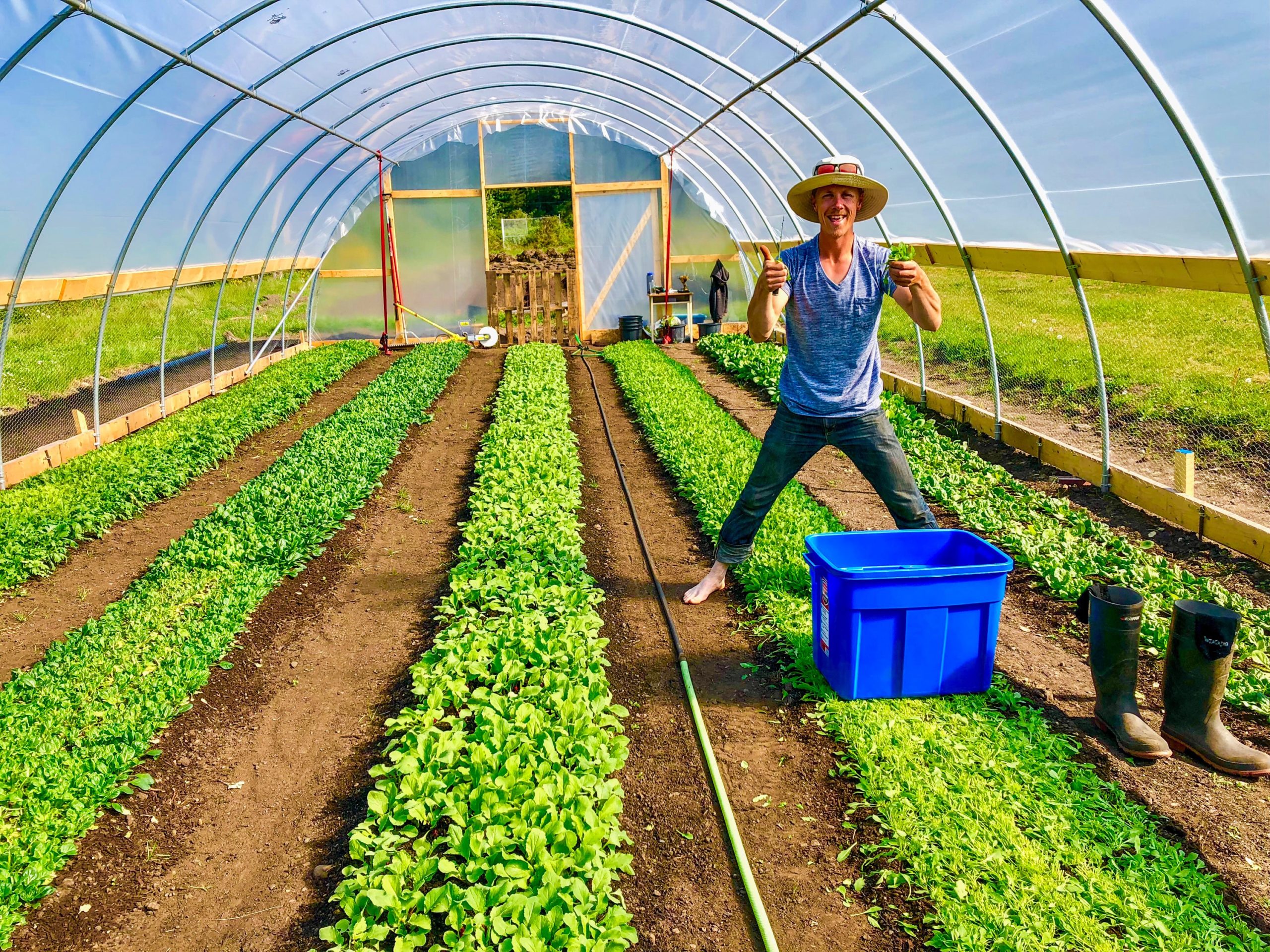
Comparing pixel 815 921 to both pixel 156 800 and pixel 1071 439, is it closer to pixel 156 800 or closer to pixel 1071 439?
pixel 156 800

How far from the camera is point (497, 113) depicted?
17.4 m

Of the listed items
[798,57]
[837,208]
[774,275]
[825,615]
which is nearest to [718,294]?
[798,57]

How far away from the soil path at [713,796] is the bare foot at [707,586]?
0.18ft

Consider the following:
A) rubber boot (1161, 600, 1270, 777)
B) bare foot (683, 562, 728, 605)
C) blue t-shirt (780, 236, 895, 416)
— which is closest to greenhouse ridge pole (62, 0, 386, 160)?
blue t-shirt (780, 236, 895, 416)

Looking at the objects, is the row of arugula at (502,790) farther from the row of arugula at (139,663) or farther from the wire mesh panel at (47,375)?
the wire mesh panel at (47,375)

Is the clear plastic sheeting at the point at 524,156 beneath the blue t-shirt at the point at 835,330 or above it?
above

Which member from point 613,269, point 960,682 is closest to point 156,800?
point 960,682

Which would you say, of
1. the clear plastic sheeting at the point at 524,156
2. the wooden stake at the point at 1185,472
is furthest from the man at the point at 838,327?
the clear plastic sheeting at the point at 524,156

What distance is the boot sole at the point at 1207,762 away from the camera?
3.64m

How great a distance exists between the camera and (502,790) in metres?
3.38

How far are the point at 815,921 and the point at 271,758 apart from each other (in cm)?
240

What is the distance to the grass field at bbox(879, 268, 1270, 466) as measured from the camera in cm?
842

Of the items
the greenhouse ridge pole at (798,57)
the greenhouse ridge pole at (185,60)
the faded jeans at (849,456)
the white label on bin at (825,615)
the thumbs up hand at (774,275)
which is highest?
the greenhouse ridge pole at (798,57)

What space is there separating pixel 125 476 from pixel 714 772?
20.5ft
